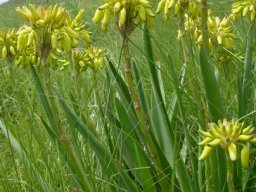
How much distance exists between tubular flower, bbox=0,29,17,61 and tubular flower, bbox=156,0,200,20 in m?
0.66

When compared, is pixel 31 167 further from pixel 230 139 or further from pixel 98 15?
pixel 230 139

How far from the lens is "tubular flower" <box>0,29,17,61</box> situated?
2.09 metres

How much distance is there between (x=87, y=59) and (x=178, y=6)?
595 millimetres

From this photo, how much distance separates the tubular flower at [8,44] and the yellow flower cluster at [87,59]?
0.28 metres

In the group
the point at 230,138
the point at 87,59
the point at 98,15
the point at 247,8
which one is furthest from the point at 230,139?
the point at 87,59

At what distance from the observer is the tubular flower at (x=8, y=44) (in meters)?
2.09

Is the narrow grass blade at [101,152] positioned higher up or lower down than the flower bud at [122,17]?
lower down

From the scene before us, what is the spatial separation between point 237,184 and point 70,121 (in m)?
0.66

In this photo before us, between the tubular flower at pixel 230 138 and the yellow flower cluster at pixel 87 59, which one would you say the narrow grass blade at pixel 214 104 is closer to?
the tubular flower at pixel 230 138

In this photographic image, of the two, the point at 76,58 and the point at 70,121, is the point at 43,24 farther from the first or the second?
the point at 76,58

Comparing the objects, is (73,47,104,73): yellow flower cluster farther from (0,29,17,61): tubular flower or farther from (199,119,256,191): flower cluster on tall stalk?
(199,119,256,191): flower cluster on tall stalk

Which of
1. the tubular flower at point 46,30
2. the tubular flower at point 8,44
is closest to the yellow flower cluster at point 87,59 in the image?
the tubular flower at point 8,44

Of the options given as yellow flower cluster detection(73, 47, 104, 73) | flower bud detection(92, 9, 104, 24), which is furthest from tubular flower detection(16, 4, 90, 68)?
yellow flower cluster detection(73, 47, 104, 73)

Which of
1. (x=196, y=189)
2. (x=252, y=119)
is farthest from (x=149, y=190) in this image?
(x=252, y=119)
